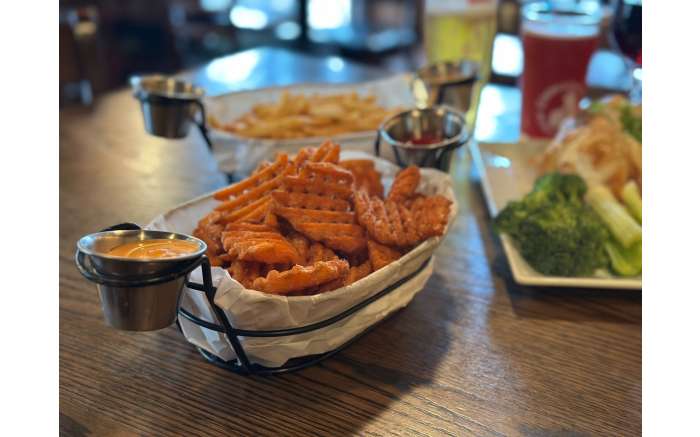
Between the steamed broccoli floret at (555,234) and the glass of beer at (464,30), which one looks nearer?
the steamed broccoli floret at (555,234)

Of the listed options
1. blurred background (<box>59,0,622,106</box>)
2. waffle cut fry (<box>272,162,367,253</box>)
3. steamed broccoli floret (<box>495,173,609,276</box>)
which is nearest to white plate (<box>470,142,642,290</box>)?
steamed broccoli floret (<box>495,173,609,276</box>)

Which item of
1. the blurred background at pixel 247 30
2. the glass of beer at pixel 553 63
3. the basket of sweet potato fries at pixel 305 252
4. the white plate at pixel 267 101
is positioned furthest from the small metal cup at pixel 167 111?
the blurred background at pixel 247 30

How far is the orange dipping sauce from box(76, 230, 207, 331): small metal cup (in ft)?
0.05

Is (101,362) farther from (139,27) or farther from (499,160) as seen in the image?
(139,27)

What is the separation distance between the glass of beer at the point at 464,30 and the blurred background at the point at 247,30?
6.49ft

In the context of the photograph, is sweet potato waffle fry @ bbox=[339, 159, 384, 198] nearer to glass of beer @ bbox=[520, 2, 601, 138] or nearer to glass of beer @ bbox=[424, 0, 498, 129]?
glass of beer @ bbox=[424, 0, 498, 129]

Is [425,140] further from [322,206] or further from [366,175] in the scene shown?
[322,206]

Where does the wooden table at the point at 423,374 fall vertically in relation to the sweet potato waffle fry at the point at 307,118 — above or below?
below

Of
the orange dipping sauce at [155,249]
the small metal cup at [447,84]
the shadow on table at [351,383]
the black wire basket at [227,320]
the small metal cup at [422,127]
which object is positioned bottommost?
the shadow on table at [351,383]

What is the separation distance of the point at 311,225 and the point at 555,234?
0.60 metres

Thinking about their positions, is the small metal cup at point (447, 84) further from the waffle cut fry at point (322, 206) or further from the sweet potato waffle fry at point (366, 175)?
the waffle cut fry at point (322, 206)

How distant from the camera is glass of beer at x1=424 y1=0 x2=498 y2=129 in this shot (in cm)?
219

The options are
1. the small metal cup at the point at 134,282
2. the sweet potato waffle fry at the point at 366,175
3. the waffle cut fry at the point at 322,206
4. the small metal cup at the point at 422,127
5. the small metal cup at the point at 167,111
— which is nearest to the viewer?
the small metal cup at the point at 134,282

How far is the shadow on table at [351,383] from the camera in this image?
99 cm
